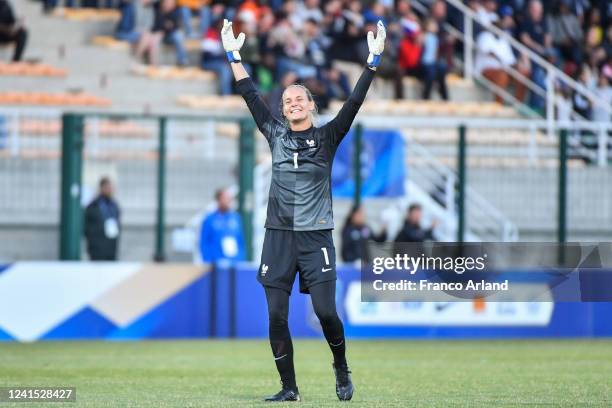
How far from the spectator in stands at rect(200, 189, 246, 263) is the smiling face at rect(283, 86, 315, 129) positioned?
9.77 meters

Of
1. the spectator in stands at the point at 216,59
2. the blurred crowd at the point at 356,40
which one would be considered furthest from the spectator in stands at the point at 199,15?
the spectator in stands at the point at 216,59

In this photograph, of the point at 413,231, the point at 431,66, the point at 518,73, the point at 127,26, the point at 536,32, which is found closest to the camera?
the point at 413,231

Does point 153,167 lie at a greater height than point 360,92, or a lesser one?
lesser

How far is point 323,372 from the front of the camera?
45.5 feet

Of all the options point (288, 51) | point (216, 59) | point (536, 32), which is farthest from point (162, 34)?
point (536, 32)

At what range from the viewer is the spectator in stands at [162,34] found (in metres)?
27.5

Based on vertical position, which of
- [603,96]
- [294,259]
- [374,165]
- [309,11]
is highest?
[309,11]

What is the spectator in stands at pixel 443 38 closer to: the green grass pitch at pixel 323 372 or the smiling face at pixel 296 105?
the green grass pitch at pixel 323 372

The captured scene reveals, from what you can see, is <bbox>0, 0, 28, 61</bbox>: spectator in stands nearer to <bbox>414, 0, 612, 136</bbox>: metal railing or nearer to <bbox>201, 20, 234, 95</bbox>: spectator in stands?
<bbox>201, 20, 234, 95</bbox>: spectator in stands

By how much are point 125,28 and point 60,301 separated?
395 inches

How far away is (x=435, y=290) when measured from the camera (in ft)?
35.4

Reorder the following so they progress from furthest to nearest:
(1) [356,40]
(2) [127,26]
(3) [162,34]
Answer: (1) [356,40], (2) [127,26], (3) [162,34]

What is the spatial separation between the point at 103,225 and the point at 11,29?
7773 millimetres

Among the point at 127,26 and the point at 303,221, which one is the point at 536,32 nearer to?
the point at 127,26
